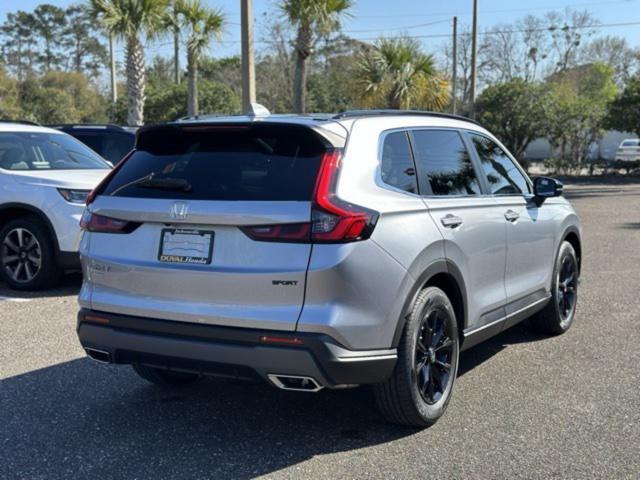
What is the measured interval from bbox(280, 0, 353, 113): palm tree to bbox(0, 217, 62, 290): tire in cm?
1057

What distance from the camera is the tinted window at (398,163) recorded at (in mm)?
4055

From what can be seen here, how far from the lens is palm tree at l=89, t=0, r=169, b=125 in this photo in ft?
67.6

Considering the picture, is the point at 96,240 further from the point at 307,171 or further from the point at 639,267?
the point at 639,267

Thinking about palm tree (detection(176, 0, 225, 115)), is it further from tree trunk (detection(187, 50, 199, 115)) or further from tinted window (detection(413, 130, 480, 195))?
tinted window (detection(413, 130, 480, 195))

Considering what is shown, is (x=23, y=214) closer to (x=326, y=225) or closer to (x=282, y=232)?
(x=282, y=232)

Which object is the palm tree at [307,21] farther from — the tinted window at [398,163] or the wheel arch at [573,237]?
the tinted window at [398,163]

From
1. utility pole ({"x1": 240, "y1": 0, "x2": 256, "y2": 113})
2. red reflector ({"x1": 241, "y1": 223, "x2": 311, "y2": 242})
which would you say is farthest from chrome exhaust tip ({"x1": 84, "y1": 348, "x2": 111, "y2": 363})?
utility pole ({"x1": 240, "y1": 0, "x2": 256, "y2": 113})

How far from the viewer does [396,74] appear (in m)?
22.5

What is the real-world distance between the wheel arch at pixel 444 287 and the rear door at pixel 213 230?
64cm

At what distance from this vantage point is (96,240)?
4.10 metres

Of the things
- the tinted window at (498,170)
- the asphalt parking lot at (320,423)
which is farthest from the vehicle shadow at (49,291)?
the tinted window at (498,170)

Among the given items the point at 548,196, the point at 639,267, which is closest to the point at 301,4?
the point at 639,267

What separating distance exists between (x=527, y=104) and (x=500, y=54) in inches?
1394

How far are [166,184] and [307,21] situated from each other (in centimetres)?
1442
